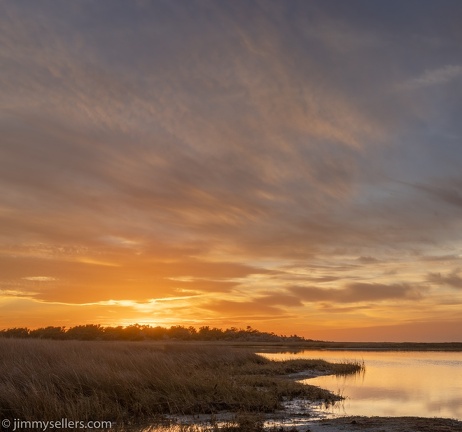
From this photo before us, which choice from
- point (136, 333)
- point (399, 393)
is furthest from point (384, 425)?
point (136, 333)

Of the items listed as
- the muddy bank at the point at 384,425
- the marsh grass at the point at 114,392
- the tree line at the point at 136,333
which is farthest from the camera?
the tree line at the point at 136,333

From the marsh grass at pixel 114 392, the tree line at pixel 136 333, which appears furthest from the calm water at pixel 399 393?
the tree line at pixel 136 333

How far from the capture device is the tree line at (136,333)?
101500mm

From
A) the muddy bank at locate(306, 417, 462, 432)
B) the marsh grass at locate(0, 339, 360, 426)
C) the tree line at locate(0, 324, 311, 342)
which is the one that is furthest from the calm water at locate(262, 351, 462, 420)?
the tree line at locate(0, 324, 311, 342)

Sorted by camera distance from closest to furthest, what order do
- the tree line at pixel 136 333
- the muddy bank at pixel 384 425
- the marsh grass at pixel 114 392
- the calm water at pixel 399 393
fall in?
the muddy bank at pixel 384 425 < the marsh grass at pixel 114 392 < the calm water at pixel 399 393 < the tree line at pixel 136 333

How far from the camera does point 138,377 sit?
72.0 feet

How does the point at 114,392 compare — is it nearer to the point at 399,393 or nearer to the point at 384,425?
the point at 384,425

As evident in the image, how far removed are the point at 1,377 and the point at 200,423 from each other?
8.73 m

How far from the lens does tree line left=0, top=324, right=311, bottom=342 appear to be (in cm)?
10150

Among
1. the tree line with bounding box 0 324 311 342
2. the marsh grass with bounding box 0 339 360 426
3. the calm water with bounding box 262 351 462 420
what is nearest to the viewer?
the marsh grass with bounding box 0 339 360 426

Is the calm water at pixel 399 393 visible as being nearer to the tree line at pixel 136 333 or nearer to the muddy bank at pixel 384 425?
the muddy bank at pixel 384 425

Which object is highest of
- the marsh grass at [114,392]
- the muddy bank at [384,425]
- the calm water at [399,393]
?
the marsh grass at [114,392]

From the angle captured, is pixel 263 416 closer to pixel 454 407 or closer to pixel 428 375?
pixel 454 407

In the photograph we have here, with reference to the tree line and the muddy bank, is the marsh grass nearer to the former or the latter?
the muddy bank
